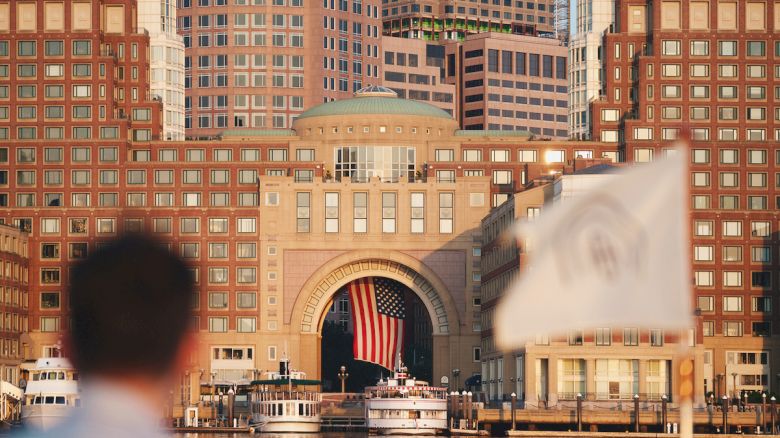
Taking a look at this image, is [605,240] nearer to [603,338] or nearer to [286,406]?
[286,406]

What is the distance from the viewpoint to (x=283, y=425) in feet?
574

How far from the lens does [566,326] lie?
66.1ft

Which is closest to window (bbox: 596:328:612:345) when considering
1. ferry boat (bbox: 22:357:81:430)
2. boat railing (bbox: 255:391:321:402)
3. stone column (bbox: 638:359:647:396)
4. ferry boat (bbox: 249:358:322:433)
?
stone column (bbox: 638:359:647:396)

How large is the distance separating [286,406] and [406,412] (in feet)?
39.6

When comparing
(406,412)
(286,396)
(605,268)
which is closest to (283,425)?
(286,396)

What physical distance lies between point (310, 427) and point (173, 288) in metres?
163

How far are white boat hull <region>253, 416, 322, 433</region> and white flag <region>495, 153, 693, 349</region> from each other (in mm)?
155062

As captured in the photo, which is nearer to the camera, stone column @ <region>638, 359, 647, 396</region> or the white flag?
the white flag

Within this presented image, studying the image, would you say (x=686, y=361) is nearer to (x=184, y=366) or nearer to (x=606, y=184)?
(x=606, y=184)

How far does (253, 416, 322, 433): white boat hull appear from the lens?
572 feet

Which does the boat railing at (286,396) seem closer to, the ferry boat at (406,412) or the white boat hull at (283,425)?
the white boat hull at (283,425)

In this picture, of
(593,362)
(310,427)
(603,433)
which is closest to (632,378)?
(593,362)

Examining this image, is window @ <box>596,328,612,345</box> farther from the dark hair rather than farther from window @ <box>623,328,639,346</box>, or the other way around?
the dark hair

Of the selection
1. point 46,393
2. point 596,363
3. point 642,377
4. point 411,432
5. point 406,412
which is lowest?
point 411,432
